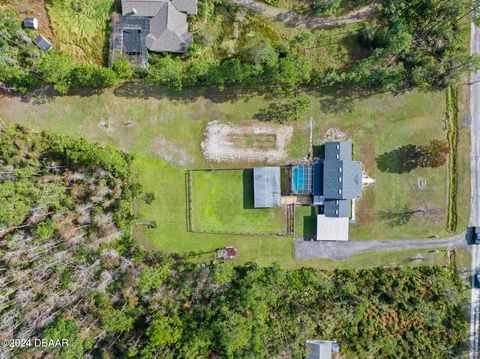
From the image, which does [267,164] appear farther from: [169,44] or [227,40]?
[169,44]

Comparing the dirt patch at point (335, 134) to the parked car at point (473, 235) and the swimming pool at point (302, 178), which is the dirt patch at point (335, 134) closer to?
the swimming pool at point (302, 178)

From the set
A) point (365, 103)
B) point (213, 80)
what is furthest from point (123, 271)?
point (365, 103)

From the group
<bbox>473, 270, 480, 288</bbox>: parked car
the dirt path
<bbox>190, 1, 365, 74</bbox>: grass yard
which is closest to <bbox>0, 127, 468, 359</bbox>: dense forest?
<bbox>473, 270, 480, 288</bbox>: parked car

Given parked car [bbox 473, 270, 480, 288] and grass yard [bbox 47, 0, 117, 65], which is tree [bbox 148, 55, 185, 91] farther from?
parked car [bbox 473, 270, 480, 288]

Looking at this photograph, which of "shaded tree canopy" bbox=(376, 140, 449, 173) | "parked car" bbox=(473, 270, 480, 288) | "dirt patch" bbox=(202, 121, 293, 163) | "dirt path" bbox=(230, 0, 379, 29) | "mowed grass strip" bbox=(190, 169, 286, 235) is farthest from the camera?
"mowed grass strip" bbox=(190, 169, 286, 235)

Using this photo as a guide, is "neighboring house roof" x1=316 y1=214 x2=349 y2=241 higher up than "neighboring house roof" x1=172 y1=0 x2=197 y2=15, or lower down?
lower down

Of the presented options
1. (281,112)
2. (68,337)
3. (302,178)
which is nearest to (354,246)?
(302,178)

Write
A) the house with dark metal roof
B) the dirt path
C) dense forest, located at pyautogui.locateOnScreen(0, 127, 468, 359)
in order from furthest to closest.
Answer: the dirt path < the house with dark metal roof < dense forest, located at pyautogui.locateOnScreen(0, 127, 468, 359)
